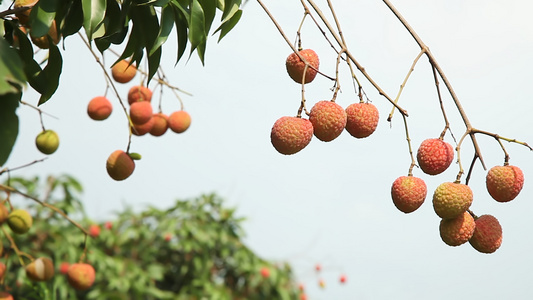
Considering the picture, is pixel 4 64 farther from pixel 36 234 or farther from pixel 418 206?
pixel 36 234

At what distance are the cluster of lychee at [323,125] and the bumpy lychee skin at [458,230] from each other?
244mm

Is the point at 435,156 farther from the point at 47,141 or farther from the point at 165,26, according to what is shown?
the point at 47,141

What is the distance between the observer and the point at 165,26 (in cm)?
140

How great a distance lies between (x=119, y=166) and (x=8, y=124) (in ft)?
3.55

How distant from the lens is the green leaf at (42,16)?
126cm

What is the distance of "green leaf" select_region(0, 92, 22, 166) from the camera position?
3.00 feet

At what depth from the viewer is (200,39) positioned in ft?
4.50

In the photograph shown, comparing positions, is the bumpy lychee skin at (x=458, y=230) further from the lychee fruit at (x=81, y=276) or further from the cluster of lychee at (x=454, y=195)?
the lychee fruit at (x=81, y=276)

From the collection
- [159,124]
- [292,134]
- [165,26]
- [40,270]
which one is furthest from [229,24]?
[40,270]

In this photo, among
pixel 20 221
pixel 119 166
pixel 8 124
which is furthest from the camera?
pixel 20 221

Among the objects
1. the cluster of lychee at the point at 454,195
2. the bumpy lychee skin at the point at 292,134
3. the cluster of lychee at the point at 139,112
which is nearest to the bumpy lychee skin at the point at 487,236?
the cluster of lychee at the point at 454,195

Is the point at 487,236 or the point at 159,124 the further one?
the point at 159,124

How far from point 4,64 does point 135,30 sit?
653 mm

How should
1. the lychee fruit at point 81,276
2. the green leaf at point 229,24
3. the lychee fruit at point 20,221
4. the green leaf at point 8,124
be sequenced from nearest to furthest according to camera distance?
the green leaf at point 8,124 < the green leaf at point 229,24 < the lychee fruit at point 20,221 < the lychee fruit at point 81,276
